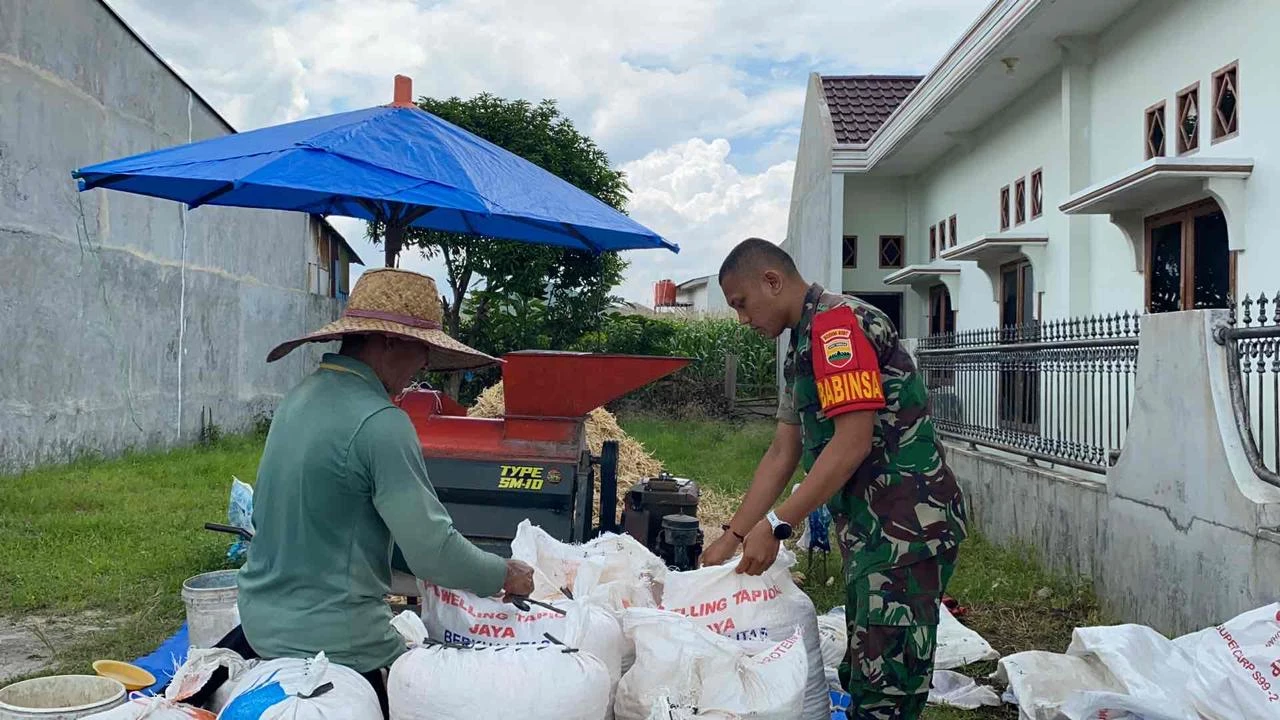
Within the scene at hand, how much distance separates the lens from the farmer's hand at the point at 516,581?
109 inches

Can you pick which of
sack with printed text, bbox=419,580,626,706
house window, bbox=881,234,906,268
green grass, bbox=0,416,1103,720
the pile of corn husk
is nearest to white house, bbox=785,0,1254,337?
house window, bbox=881,234,906,268

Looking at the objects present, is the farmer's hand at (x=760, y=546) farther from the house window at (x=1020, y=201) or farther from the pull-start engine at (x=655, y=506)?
the house window at (x=1020, y=201)

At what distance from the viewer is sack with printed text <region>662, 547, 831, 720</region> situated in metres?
3.11

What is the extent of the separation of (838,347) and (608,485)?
274 cm

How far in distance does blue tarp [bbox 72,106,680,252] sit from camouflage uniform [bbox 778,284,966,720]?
83.7 inches

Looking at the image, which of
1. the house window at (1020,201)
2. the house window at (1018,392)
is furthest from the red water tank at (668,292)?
the house window at (1018,392)

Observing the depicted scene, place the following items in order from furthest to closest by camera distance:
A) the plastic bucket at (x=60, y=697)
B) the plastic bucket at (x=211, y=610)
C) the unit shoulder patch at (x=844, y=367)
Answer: the plastic bucket at (x=211, y=610)
the unit shoulder patch at (x=844, y=367)
the plastic bucket at (x=60, y=697)

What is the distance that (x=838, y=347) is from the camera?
2967mm

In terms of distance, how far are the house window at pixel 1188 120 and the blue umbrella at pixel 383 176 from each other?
4.52 m

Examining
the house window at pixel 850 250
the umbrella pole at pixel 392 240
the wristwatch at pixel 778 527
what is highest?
the house window at pixel 850 250

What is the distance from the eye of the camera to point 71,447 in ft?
32.3

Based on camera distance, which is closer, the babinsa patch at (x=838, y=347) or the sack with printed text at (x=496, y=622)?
the sack with printed text at (x=496, y=622)

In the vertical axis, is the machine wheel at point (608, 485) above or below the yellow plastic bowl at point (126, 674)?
above

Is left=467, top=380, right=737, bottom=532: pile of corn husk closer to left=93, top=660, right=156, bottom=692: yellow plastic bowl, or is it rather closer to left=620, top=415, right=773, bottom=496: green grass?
left=620, top=415, right=773, bottom=496: green grass
